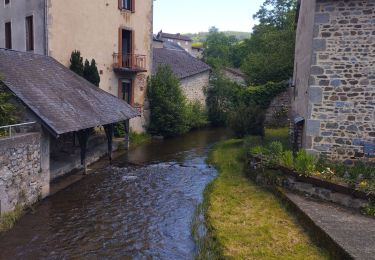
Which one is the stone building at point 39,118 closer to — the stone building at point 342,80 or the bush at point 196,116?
the stone building at point 342,80

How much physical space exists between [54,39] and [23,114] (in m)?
7.17

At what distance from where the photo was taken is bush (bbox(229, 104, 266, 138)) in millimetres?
16922

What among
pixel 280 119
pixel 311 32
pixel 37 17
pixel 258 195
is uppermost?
pixel 37 17

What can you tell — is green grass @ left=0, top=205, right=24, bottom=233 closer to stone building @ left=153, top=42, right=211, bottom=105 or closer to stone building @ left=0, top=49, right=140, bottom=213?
stone building @ left=0, top=49, right=140, bottom=213

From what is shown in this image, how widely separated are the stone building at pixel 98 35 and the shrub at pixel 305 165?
37.6 feet

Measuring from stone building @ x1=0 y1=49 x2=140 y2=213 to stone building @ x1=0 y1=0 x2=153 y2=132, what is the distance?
2.16m

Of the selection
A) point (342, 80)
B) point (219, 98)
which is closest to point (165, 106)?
point (219, 98)

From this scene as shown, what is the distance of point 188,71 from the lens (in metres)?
26.9

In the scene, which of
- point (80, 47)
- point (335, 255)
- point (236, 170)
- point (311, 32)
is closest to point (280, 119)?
point (236, 170)

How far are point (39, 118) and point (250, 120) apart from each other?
10.0 metres

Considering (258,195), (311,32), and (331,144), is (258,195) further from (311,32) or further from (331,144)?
(311,32)

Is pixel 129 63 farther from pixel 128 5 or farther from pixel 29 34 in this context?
pixel 29 34

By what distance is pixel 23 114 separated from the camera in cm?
984

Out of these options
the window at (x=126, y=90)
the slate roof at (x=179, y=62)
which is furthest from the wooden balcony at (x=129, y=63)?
the slate roof at (x=179, y=62)
